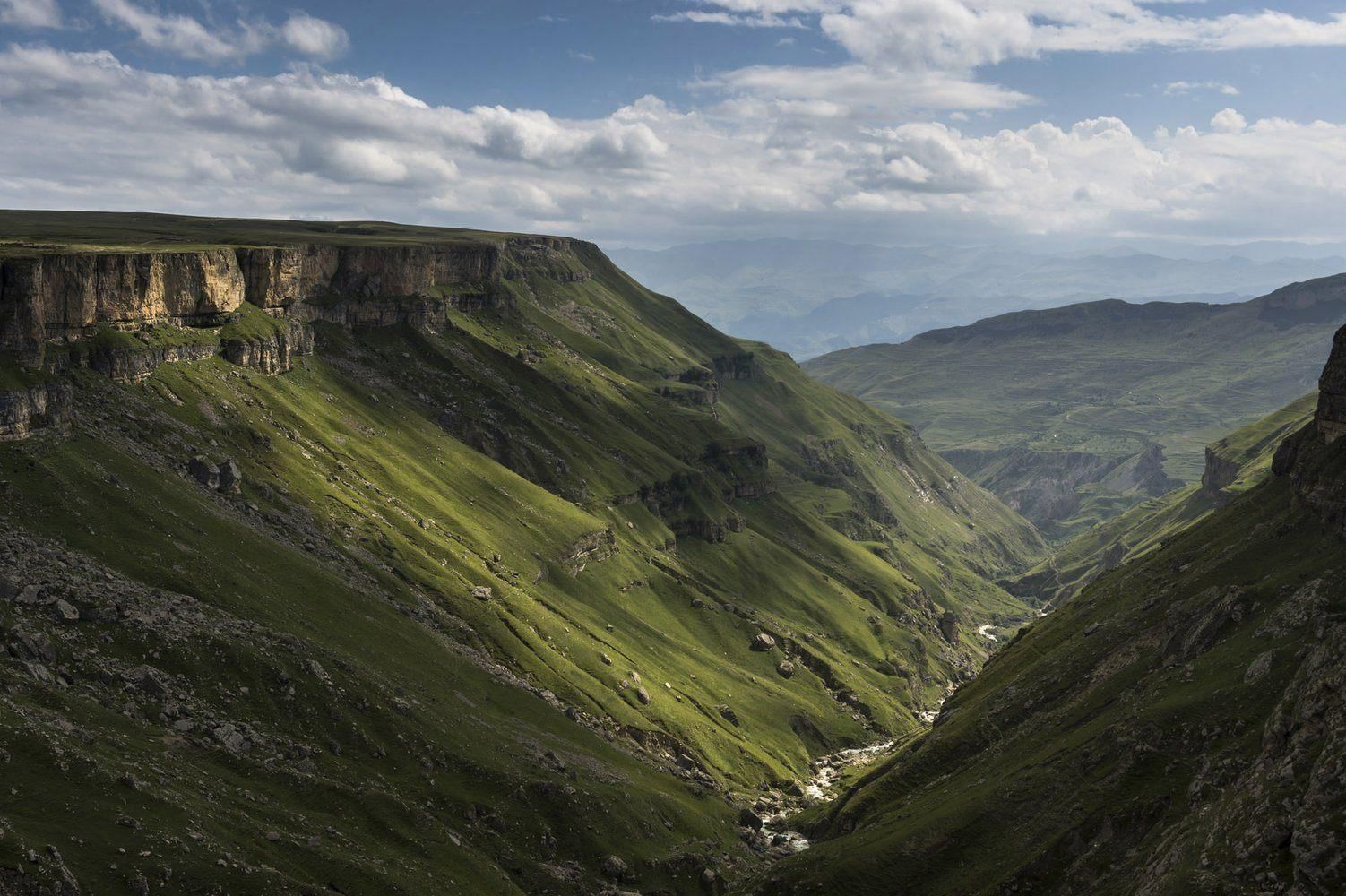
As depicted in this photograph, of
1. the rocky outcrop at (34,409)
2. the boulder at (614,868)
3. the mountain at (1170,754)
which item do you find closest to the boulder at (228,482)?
the rocky outcrop at (34,409)

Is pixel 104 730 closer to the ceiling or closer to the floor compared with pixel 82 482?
closer to the floor

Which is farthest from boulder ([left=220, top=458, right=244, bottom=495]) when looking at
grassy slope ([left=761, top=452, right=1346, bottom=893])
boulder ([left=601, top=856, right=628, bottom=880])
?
grassy slope ([left=761, top=452, right=1346, bottom=893])

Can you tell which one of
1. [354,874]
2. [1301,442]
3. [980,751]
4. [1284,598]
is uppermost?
[1301,442]

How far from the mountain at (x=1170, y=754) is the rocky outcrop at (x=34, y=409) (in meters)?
133

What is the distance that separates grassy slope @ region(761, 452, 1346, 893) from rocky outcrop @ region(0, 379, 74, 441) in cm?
13210

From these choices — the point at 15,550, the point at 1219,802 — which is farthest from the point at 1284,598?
the point at 15,550

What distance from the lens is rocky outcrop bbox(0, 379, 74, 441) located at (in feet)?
532

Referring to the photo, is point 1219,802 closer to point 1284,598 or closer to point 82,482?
point 1284,598

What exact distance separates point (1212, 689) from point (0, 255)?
203m

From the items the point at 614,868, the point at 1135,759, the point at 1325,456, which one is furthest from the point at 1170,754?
the point at 1325,456

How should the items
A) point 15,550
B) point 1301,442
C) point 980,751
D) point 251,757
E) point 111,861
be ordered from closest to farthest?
1. point 111,861
2. point 251,757
3. point 15,550
4. point 980,751
5. point 1301,442

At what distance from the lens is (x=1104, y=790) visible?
131000mm

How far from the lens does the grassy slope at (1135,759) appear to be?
10625 centimetres

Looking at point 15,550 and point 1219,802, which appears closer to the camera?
point 1219,802
